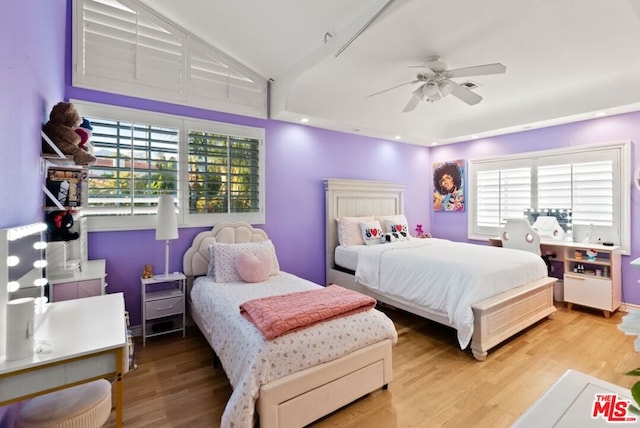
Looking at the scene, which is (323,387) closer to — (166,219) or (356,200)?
(166,219)

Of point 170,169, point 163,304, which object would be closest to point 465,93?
point 170,169

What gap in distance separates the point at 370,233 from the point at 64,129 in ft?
11.1

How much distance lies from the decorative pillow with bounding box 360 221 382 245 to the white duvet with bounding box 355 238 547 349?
0.32m

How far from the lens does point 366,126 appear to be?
14.5ft

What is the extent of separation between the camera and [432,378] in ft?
7.93

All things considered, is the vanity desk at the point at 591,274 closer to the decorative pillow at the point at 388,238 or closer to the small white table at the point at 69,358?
the decorative pillow at the point at 388,238

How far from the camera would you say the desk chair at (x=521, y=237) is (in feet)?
13.0

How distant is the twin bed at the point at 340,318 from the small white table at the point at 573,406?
3.78 ft

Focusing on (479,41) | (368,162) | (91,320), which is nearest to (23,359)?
(91,320)

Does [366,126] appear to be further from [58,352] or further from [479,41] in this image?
[58,352]

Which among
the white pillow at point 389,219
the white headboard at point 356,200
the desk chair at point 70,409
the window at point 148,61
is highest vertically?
the window at point 148,61

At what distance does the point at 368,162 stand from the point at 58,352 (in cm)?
438

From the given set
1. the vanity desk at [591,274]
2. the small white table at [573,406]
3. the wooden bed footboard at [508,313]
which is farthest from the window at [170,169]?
the vanity desk at [591,274]

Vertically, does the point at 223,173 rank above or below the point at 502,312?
above
